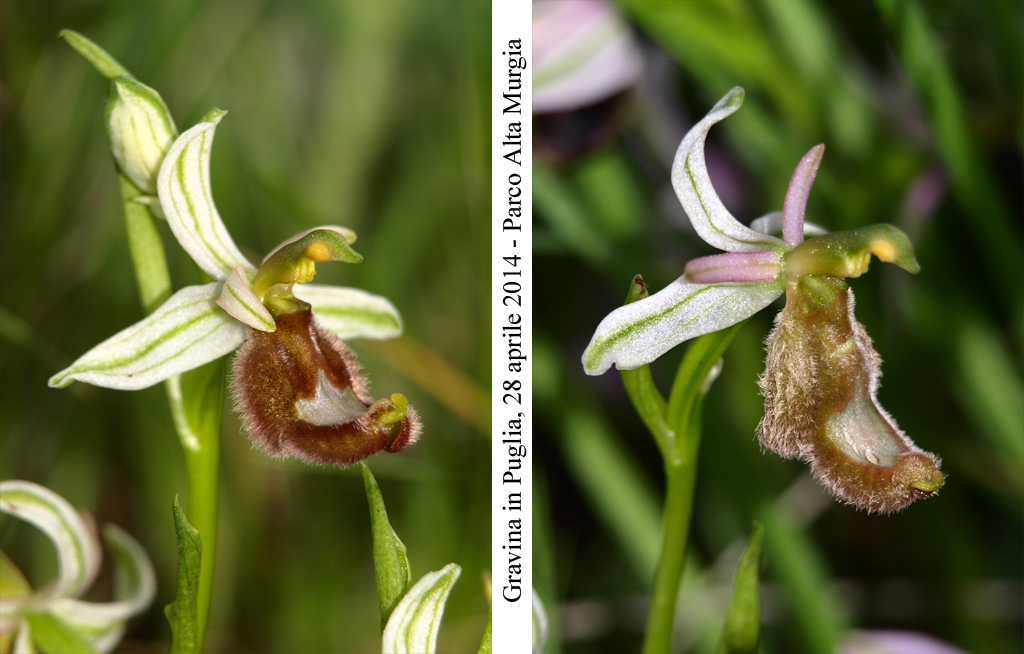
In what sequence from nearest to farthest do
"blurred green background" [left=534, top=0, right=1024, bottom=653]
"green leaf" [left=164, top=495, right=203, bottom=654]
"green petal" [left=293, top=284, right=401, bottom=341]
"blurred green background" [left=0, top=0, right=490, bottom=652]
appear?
"green leaf" [left=164, top=495, right=203, bottom=654]
"green petal" [left=293, top=284, right=401, bottom=341]
"blurred green background" [left=534, top=0, right=1024, bottom=653]
"blurred green background" [left=0, top=0, right=490, bottom=652]

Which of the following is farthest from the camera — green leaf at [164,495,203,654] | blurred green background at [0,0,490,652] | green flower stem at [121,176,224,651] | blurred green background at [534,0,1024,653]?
blurred green background at [0,0,490,652]

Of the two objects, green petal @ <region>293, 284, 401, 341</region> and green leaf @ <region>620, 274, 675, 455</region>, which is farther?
green petal @ <region>293, 284, 401, 341</region>

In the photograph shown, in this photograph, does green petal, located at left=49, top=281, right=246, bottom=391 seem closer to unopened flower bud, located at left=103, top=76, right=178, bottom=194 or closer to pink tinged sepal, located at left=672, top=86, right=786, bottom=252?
unopened flower bud, located at left=103, top=76, right=178, bottom=194

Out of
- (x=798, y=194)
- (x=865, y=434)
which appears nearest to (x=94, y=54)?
(x=798, y=194)

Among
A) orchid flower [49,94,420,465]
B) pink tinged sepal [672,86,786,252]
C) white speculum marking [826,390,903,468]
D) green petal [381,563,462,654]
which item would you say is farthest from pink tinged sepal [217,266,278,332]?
white speculum marking [826,390,903,468]

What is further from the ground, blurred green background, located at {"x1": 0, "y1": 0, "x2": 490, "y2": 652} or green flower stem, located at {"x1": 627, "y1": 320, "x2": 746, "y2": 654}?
blurred green background, located at {"x1": 0, "y1": 0, "x2": 490, "y2": 652}

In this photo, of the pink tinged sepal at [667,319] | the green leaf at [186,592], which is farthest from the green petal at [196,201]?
the pink tinged sepal at [667,319]

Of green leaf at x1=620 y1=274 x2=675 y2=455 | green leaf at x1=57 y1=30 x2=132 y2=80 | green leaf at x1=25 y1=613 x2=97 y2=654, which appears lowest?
green leaf at x1=25 y1=613 x2=97 y2=654

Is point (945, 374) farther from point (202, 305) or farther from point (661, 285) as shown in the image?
point (202, 305)
